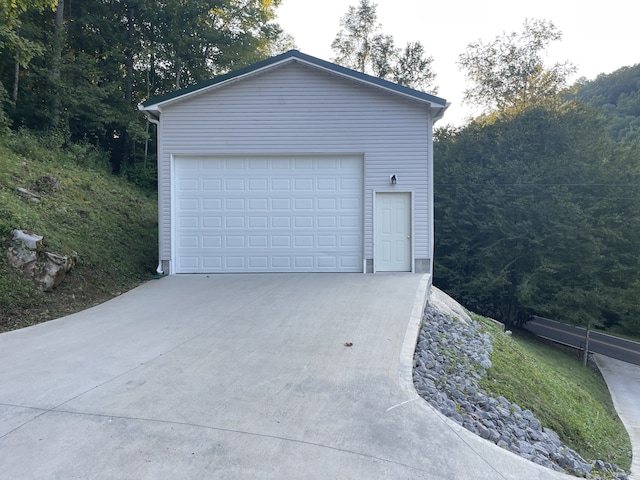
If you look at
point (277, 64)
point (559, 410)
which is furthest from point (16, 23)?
point (559, 410)

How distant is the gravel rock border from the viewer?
3637mm

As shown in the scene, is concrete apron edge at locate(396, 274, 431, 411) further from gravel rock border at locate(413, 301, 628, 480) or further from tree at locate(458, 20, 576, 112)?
tree at locate(458, 20, 576, 112)

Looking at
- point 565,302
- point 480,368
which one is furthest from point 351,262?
point 565,302

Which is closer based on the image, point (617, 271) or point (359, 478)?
point (359, 478)

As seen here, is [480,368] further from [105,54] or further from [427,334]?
[105,54]

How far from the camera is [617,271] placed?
53.9ft

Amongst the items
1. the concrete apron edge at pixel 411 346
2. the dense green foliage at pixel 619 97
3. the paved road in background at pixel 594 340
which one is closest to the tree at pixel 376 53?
the dense green foliage at pixel 619 97

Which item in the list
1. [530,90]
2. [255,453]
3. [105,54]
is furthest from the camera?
[530,90]

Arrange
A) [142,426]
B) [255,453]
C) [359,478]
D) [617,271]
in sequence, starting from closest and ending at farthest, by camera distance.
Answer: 1. [359,478]
2. [255,453]
3. [142,426]
4. [617,271]

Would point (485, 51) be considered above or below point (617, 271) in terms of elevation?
above

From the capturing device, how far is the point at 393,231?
32.4ft

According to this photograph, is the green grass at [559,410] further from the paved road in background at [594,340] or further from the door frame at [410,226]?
the paved road in background at [594,340]

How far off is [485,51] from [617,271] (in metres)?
14.1

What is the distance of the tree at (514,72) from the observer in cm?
2198
